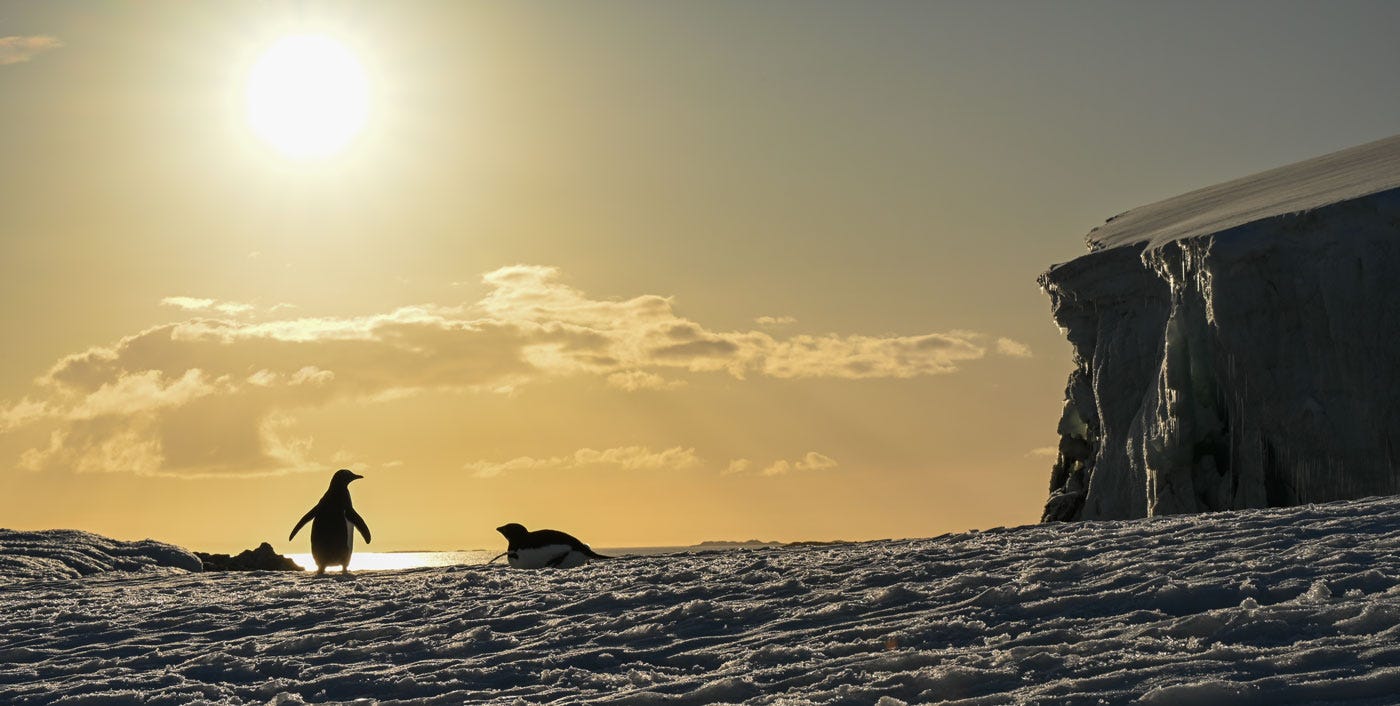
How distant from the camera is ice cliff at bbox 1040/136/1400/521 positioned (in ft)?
70.7

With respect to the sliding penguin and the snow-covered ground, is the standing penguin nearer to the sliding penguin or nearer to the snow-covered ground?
the sliding penguin

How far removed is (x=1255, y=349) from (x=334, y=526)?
15481 millimetres

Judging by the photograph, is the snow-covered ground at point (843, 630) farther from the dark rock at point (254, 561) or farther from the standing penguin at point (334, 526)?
the dark rock at point (254, 561)

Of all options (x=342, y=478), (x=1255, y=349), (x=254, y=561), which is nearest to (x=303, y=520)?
(x=342, y=478)

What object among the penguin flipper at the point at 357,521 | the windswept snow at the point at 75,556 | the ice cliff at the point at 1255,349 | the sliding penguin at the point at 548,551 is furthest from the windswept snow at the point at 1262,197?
the windswept snow at the point at 75,556

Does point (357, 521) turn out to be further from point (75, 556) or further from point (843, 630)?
point (843, 630)

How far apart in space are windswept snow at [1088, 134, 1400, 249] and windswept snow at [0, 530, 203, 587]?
62.4ft

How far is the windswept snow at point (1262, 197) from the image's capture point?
77.3ft

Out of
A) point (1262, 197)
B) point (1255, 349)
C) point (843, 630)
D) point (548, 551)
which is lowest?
point (843, 630)

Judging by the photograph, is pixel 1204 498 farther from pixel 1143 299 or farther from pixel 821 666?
pixel 821 666

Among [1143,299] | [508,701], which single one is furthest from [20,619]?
[1143,299]

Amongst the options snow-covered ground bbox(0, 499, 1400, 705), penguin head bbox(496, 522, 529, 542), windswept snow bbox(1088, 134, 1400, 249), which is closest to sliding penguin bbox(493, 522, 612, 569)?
penguin head bbox(496, 522, 529, 542)

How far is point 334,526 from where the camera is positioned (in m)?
20.6

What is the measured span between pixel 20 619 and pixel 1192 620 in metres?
11.2
